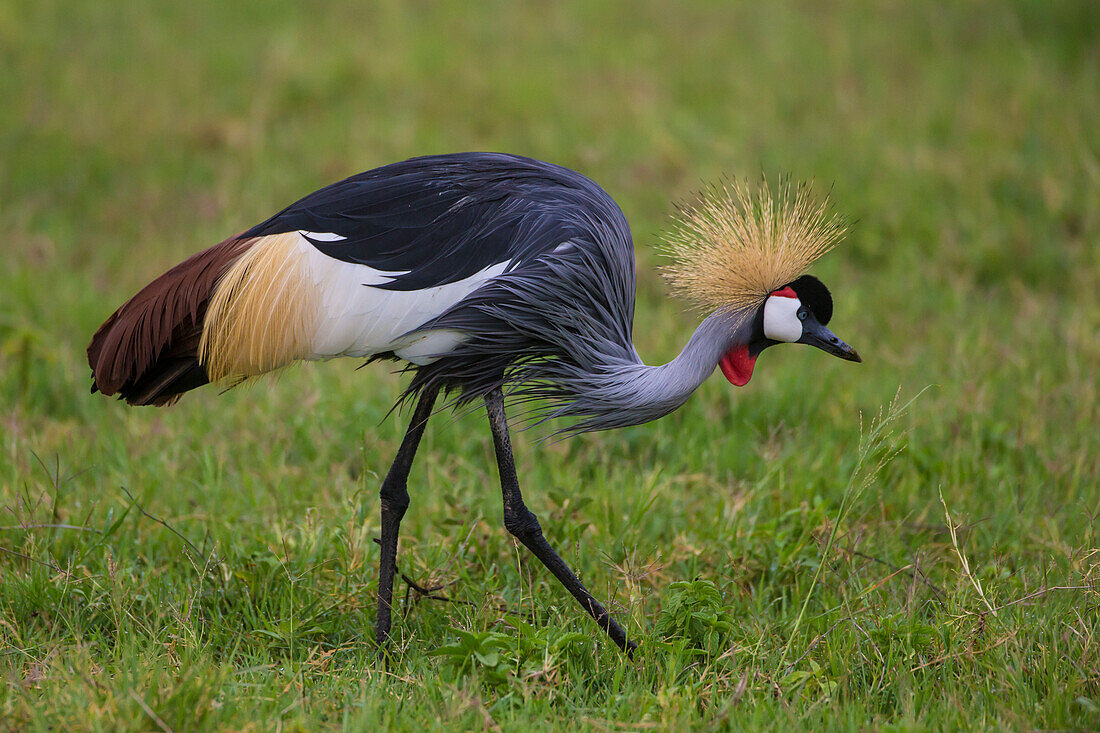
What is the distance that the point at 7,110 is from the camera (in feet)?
19.8

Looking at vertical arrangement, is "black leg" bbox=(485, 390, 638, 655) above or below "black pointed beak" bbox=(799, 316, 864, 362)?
below

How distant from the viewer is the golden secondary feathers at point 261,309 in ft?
7.99

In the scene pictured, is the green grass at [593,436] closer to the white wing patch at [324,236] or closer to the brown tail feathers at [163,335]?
the brown tail feathers at [163,335]

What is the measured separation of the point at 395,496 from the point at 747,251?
112 cm

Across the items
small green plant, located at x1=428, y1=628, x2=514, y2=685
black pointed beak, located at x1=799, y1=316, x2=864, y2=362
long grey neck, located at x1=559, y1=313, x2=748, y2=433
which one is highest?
black pointed beak, located at x1=799, y1=316, x2=864, y2=362

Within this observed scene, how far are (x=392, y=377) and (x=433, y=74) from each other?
10.4 ft

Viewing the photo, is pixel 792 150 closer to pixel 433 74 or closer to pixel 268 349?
pixel 433 74

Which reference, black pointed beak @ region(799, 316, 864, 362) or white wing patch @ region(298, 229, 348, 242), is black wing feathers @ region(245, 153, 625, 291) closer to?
white wing patch @ region(298, 229, 348, 242)

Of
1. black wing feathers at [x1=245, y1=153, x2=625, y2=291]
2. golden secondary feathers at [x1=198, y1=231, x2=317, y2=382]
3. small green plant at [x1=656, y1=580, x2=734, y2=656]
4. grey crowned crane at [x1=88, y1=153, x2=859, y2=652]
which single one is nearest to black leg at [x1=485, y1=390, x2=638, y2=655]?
grey crowned crane at [x1=88, y1=153, x2=859, y2=652]

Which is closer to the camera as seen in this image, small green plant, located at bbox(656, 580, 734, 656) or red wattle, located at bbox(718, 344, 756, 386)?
small green plant, located at bbox(656, 580, 734, 656)

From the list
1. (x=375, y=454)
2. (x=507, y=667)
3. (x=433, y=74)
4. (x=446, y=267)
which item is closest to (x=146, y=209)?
(x=433, y=74)

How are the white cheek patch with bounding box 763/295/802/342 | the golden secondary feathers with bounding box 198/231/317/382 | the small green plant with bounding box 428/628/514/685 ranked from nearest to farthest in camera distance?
the small green plant with bounding box 428/628/514/685
the golden secondary feathers with bounding box 198/231/317/382
the white cheek patch with bounding box 763/295/802/342

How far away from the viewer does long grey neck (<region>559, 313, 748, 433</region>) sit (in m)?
2.48

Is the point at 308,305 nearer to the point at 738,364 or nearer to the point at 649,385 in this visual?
the point at 649,385
